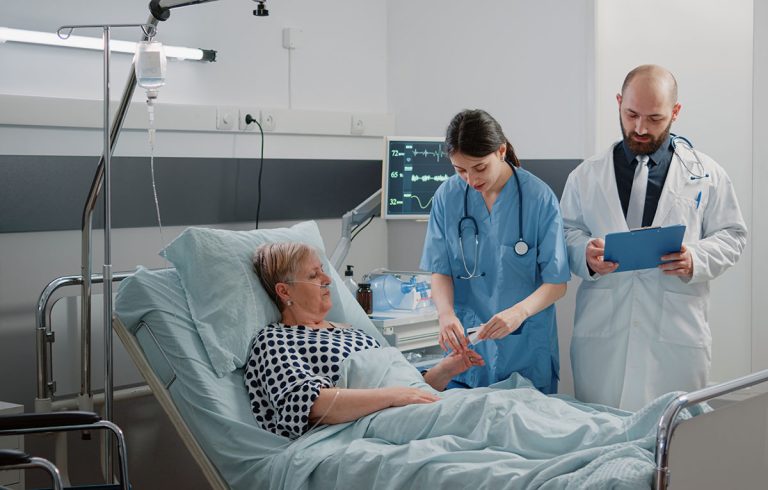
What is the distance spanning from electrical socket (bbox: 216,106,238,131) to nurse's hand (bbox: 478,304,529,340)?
65.4 inches

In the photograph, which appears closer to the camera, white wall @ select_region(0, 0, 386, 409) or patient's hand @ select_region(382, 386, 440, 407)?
patient's hand @ select_region(382, 386, 440, 407)

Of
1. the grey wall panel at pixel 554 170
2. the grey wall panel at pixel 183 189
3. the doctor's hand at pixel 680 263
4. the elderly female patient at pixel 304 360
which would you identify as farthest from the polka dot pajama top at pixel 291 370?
the grey wall panel at pixel 554 170

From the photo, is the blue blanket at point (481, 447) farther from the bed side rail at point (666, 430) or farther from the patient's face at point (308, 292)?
the patient's face at point (308, 292)

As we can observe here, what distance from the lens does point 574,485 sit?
6.04ft

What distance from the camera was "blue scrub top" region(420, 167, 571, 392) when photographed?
8.64 feet

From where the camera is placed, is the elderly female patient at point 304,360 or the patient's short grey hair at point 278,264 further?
the patient's short grey hair at point 278,264

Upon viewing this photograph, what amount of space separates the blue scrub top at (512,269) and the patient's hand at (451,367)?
0.06 meters

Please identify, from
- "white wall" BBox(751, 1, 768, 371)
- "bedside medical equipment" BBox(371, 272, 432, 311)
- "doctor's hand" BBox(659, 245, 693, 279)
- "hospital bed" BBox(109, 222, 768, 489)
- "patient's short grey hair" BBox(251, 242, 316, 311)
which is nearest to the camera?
"hospital bed" BBox(109, 222, 768, 489)

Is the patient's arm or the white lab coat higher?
the white lab coat

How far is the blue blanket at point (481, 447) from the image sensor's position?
190 cm

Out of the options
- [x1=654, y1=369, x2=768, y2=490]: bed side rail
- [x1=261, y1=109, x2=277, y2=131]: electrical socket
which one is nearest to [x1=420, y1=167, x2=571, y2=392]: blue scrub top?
[x1=654, y1=369, x2=768, y2=490]: bed side rail

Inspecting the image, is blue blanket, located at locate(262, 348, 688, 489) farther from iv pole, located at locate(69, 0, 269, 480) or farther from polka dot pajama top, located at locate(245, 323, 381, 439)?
iv pole, located at locate(69, 0, 269, 480)

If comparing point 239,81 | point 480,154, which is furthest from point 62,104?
point 480,154

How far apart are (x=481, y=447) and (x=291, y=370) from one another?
1.88ft
